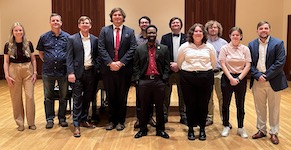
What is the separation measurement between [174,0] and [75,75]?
22.5ft

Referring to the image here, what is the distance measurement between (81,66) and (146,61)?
0.91 m

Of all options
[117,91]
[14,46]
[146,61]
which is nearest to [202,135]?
[146,61]

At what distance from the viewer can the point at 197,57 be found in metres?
4.07

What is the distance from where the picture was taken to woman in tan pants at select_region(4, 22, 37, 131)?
4.48 metres

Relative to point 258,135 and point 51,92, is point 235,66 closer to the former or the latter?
point 258,135

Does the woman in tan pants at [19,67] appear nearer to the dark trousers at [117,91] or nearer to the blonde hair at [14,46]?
the blonde hair at [14,46]

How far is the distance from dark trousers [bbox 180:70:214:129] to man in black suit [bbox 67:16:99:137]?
130 cm

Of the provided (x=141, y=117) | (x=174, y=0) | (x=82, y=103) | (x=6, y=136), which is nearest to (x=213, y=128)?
(x=141, y=117)

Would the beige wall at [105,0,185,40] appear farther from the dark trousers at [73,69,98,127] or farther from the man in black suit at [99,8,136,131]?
the dark trousers at [73,69,98,127]

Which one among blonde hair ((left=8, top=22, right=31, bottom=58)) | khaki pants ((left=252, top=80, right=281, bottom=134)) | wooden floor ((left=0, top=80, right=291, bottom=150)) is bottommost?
wooden floor ((left=0, top=80, right=291, bottom=150))

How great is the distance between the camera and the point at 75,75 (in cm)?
448

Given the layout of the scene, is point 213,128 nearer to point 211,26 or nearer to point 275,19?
point 211,26

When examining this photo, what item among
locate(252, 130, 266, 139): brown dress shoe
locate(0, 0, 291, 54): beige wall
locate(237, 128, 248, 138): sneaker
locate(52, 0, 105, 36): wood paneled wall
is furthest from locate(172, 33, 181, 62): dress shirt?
locate(52, 0, 105, 36): wood paneled wall

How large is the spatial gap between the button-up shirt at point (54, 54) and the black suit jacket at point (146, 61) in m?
1.09
